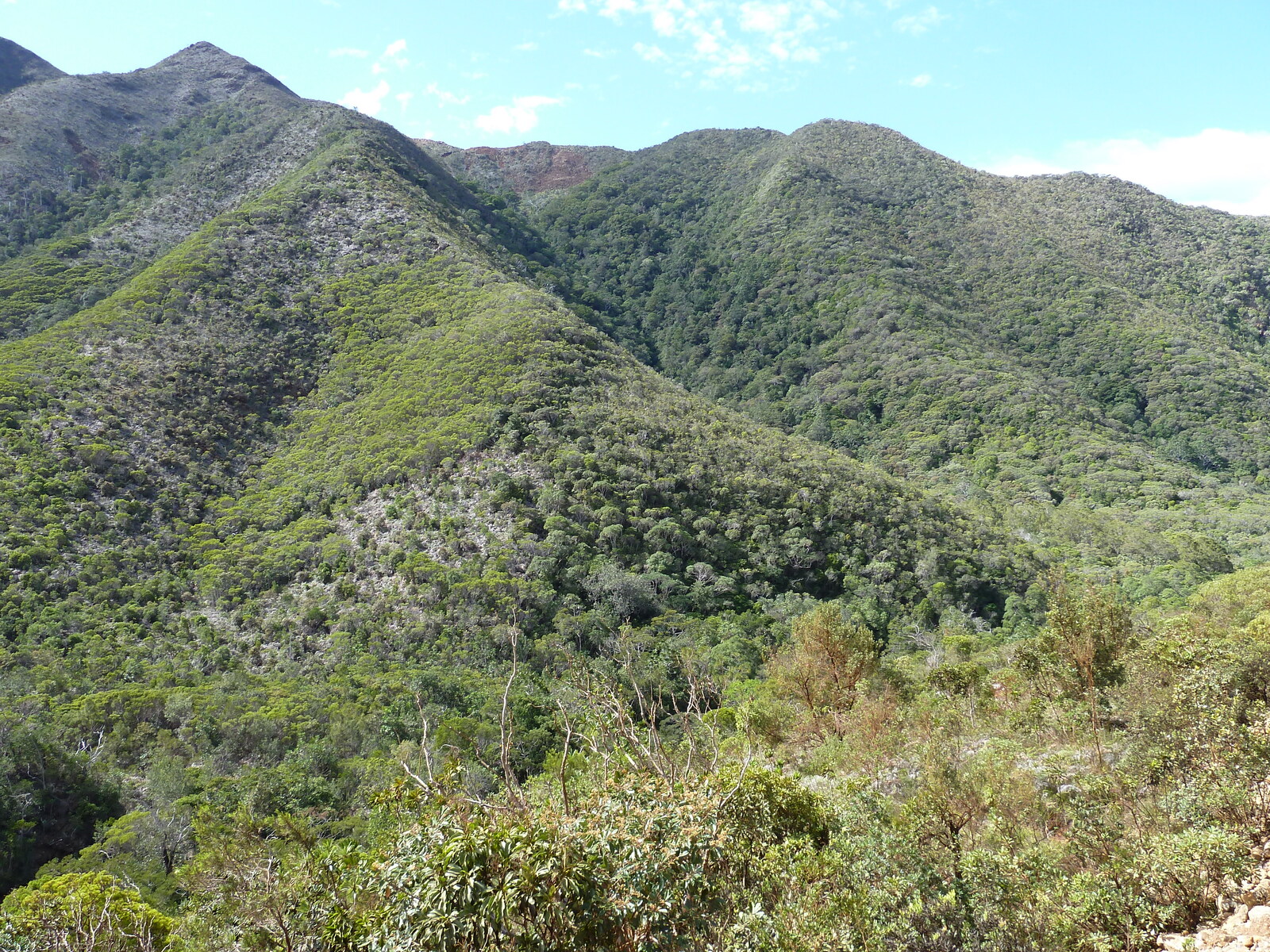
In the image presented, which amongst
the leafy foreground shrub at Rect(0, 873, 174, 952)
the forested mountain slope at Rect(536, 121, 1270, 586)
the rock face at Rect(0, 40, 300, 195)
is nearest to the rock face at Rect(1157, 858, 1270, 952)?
the leafy foreground shrub at Rect(0, 873, 174, 952)

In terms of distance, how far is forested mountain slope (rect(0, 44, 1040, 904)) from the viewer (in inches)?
885

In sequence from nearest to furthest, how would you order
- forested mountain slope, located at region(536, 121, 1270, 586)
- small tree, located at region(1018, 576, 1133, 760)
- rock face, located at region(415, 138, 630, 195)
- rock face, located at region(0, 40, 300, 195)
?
1. small tree, located at region(1018, 576, 1133, 760)
2. forested mountain slope, located at region(536, 121, 1270, 586)
3. rock face, located at region(0, 40, 300, 195)
4. rock face, located at region(415, 138, 630, 195)

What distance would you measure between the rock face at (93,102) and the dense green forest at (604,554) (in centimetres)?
76

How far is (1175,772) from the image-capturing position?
835cm

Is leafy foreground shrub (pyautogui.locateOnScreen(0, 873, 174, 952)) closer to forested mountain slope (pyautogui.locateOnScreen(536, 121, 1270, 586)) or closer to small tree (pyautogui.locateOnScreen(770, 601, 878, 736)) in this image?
small tree (pyautogui.locateOnScreen(770, 601, 878, 736))

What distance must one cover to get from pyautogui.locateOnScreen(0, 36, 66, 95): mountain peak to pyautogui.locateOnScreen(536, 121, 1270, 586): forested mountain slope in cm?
6724

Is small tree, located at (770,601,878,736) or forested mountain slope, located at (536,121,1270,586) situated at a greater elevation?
forested mountain slope, located at (536,121,1270,586)

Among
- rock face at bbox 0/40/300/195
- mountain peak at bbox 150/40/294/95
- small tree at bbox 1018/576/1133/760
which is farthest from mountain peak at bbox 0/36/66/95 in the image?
small tree at bbox 1018/576/1133/760

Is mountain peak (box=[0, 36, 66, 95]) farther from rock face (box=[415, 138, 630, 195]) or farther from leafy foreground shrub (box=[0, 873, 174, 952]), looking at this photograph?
leafy foreground shrub (box=[0, 873, 174, 952])

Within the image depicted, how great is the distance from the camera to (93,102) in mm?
79812

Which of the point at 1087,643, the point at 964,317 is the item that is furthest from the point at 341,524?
the point at 964,317

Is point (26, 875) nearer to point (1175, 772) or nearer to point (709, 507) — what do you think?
point (1175, 772)

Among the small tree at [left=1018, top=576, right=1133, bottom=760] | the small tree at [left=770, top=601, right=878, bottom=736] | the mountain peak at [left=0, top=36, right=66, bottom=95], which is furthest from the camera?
the mountain peak at [left=0, top=36, right=66, bottom=95]

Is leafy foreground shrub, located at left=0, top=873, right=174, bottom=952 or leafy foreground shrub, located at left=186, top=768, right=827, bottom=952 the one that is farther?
leafy foreground shrub, located at left=0, top=873, right=174, bottom=952
